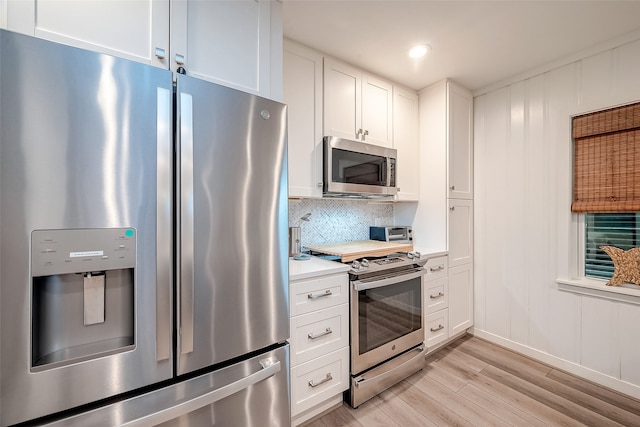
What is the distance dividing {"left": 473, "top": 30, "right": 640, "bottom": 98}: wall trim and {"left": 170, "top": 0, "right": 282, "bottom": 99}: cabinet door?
222 cm

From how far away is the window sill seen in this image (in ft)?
6.05

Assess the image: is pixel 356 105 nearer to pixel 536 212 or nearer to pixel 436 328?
pixel 536 212

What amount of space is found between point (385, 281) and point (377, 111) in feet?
4.82

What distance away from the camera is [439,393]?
1.89 meters

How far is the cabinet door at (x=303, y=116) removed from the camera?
185 cm

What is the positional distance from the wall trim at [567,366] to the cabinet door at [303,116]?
7.39 feet

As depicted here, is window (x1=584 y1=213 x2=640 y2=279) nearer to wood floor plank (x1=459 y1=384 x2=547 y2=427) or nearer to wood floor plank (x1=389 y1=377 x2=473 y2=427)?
wood floor plank (x1=459 y1=384 x2=547 y2=427)

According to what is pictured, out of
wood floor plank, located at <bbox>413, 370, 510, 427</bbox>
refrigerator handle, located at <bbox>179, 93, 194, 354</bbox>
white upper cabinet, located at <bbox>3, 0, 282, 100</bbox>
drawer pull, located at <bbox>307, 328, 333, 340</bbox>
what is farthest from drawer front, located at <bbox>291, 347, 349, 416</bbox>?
white upper cabinet, located at <bbox>3, 0, 282, 100</bbox>

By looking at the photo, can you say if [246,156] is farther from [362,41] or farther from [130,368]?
[362,41]

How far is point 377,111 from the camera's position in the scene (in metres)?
2.35

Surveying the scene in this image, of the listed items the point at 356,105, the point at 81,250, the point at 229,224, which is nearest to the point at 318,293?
the point at 229,224

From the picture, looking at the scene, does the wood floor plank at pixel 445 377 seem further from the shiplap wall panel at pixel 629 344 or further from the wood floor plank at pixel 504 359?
the shiplap wall panel at pixel 629 344

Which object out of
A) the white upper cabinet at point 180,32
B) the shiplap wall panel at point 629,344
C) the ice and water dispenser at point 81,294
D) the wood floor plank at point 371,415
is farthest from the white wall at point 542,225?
the ice and water dispenser at point 81,294

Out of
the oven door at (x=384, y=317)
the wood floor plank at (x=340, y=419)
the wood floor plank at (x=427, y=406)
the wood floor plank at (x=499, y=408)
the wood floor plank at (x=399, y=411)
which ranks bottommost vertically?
the wood floor plank at (x=340, y=419)
